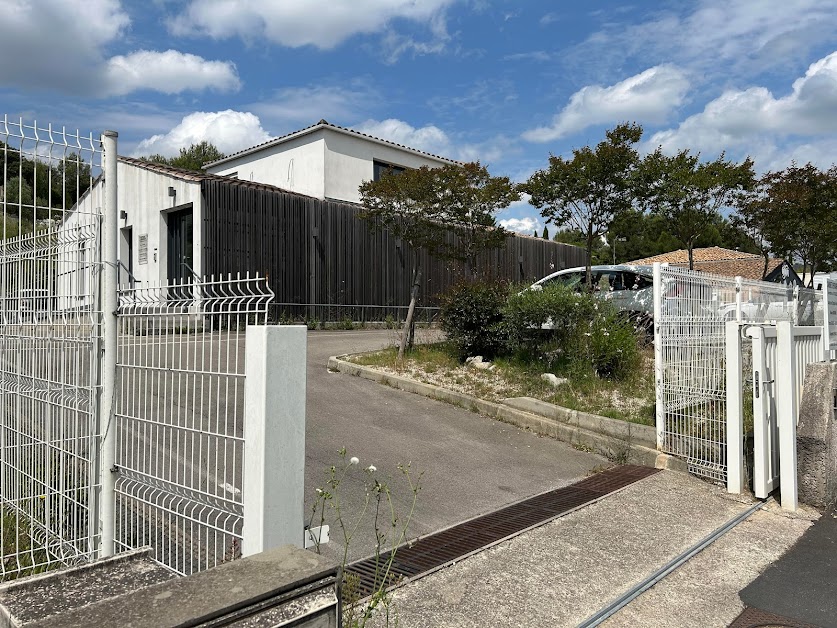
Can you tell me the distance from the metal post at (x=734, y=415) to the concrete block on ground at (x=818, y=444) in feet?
1.72

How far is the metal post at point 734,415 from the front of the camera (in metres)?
5.84

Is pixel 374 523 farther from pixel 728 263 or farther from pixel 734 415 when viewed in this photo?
pixel 728 263

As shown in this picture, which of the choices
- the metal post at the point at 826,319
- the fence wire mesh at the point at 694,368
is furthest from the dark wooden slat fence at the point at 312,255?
the fence wire mesh at the point at 694,368

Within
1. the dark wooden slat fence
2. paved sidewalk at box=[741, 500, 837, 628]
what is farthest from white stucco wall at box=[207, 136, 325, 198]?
paved sidewalk at box=[741, 500, 837, 628]

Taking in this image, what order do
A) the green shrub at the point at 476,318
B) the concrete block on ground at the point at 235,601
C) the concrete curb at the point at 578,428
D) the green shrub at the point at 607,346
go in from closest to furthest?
the concrete block on ground at the point at 235,601 < the concrete curb at the point at 578,428 < the green shrub at the point at 607,346 < the green shrub at the point at 476,318

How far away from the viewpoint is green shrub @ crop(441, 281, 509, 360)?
→ 10.4m

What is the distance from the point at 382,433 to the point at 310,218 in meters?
11.7

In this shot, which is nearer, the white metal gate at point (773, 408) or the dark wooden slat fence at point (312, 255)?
the white metal gate at point (773, 408)

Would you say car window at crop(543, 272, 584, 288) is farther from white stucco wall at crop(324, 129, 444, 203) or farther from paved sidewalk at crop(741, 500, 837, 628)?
white stucco wall at crop(324, 129, 444, 203)

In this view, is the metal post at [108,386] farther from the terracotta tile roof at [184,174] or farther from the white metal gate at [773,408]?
the terracotta tile roof at [184,174]

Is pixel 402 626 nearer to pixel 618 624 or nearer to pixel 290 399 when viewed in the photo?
pixel 618 624

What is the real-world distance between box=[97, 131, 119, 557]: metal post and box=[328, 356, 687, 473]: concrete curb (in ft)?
17.9

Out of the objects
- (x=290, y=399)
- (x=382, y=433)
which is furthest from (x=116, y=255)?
(x=382, y=433)

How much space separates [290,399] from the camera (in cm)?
262
